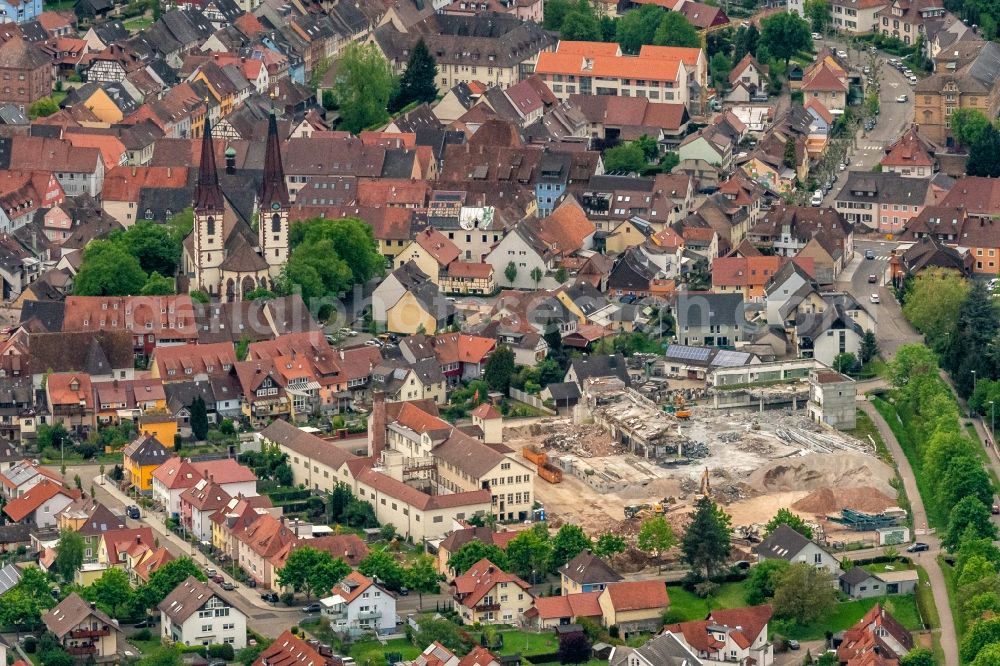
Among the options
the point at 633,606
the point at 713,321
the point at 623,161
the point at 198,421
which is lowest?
the point at 633,606

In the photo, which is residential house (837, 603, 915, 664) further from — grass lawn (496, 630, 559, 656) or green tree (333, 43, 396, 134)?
green tree (333, 43, 396, 134)

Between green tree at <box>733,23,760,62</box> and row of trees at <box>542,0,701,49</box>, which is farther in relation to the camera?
green tree at <box>733,23,760,62</box>

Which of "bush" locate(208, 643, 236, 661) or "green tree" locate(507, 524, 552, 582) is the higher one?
"green tree" locate(507, 524, 552, 582)

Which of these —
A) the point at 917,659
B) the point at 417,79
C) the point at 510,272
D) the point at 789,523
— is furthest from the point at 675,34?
the point at 917,659

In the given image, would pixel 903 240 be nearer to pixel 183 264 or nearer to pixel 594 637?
pixel 183 264

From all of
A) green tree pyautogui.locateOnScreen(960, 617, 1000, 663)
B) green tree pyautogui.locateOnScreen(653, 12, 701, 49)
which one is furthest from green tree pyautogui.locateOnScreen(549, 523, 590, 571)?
green tree pyautogui.locateOnScreen(653, 12, 701, 49)

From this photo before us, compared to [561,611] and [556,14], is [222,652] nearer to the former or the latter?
[561,611]
